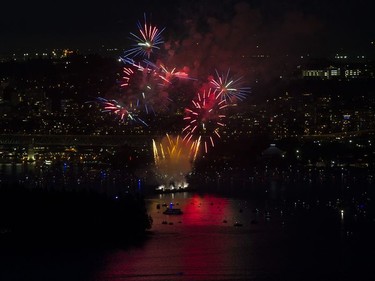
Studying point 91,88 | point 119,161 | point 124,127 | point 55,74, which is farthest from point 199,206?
point 55,74

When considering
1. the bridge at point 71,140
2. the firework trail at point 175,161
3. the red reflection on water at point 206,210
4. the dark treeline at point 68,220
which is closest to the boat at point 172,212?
the red reflection on water at point 206,210

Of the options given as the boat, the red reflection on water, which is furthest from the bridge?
the boat

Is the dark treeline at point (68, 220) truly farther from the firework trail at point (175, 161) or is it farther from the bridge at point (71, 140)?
the bridge at point (71, 140)

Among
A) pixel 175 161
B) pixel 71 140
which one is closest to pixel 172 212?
pixel 175 161

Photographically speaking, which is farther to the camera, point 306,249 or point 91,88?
point 91,88

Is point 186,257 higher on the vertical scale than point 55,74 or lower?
lower

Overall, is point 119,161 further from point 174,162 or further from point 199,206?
point 199,206
